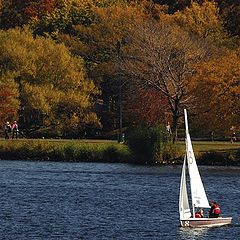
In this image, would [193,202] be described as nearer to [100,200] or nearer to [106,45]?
[100,200]

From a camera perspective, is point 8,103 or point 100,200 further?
point 8,103

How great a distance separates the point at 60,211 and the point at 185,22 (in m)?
63.9

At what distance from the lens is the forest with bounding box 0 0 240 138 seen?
9538 centimetres

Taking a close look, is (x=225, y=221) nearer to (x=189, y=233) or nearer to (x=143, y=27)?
(x=189, y=233)

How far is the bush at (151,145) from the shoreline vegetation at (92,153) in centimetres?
46

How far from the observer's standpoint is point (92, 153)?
91.2 m

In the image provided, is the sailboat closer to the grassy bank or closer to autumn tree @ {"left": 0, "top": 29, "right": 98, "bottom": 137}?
the grassy bank

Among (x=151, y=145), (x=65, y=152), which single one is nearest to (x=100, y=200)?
(x=151, y=145)

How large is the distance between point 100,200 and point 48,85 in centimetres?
4744

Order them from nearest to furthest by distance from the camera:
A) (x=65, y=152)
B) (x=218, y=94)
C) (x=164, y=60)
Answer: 1. (x=65, y=152)
2. (x=218, y=94)
3. (x=164, y=60)

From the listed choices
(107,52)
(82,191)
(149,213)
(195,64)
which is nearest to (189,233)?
(149,213)

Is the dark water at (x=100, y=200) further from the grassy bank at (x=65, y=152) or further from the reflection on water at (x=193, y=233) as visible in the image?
the grassy bank at (x=65, y=152)

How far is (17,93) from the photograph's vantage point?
109312 millimetres

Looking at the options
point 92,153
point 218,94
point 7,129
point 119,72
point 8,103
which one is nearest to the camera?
point 92,153
